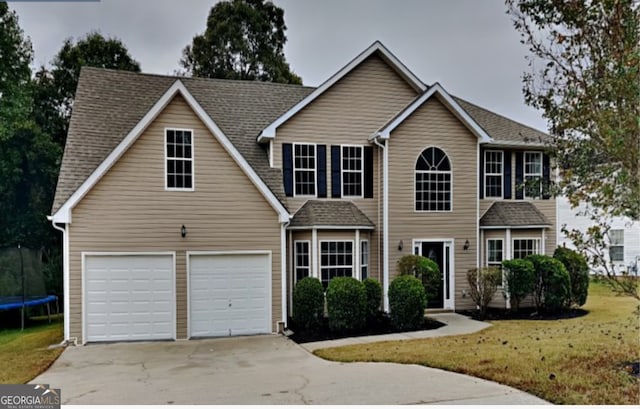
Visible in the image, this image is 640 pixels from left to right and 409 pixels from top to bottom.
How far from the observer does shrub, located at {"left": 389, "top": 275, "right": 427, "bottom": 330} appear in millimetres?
10883

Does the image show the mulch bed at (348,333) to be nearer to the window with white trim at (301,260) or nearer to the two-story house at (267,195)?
the two-story house at (267,195)

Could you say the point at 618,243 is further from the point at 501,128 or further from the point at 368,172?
the point at 368,172

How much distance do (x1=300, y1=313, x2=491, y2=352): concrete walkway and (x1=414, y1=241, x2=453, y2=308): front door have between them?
1000 millimetres

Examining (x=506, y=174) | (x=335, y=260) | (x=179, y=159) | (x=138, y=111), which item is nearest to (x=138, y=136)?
(x=179, y=159)

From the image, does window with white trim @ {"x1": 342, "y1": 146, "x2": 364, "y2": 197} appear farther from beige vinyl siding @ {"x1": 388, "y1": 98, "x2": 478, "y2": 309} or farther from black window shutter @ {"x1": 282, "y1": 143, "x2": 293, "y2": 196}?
black window shutter @ {"x1": 282, "y1": 143, "x2": 293, "y2": 196}

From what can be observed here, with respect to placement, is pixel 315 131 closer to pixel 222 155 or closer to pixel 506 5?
pixel 222 155

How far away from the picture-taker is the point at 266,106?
14523 millimetres

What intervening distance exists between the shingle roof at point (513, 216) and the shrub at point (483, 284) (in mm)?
1612

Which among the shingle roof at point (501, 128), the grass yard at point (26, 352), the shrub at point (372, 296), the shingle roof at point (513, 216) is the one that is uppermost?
the shingle roof at point (501, 128)

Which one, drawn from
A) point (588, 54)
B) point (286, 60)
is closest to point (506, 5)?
point (588, 54)

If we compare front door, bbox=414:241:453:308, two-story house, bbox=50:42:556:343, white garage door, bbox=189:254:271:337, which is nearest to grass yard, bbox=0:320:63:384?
two-story house, bbox=50:42:556:343

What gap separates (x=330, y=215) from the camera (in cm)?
1252

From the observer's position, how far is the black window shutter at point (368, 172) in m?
13.3

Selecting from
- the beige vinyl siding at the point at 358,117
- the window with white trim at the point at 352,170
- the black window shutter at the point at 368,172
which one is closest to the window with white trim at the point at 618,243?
the beige vinyl siding at the point at 358,117
